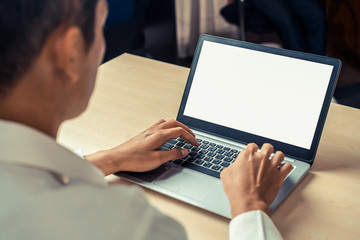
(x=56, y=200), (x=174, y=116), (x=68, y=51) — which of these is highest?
(x=68, y=51)

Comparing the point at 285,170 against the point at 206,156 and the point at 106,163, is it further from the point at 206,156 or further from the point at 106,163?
the point at 106,163

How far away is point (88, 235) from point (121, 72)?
984 mm

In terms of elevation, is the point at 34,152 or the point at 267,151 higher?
the point at 34,152

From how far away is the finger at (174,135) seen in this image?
0.95m

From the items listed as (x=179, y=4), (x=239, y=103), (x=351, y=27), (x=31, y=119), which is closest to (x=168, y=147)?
(x=239, y=103)

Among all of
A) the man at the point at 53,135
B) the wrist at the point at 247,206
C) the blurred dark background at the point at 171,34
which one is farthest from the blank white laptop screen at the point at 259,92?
the blurred dark background at the point at 171,34

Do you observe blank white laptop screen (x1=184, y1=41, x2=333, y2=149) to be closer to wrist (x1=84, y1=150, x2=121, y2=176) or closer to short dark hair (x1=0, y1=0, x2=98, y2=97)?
wrist (x1=84, y1=150, x2=121, y2=176)

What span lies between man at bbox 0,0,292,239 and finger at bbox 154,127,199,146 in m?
0.36

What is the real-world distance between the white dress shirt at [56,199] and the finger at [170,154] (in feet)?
1.23

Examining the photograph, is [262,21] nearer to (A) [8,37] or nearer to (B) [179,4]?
(B) [179,4]

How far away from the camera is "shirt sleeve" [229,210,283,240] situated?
0.71 meters

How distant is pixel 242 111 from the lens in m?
1.02

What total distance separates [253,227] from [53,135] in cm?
35

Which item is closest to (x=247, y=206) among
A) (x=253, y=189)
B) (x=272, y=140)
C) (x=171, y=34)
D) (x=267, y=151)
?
(x=253, y=189)
